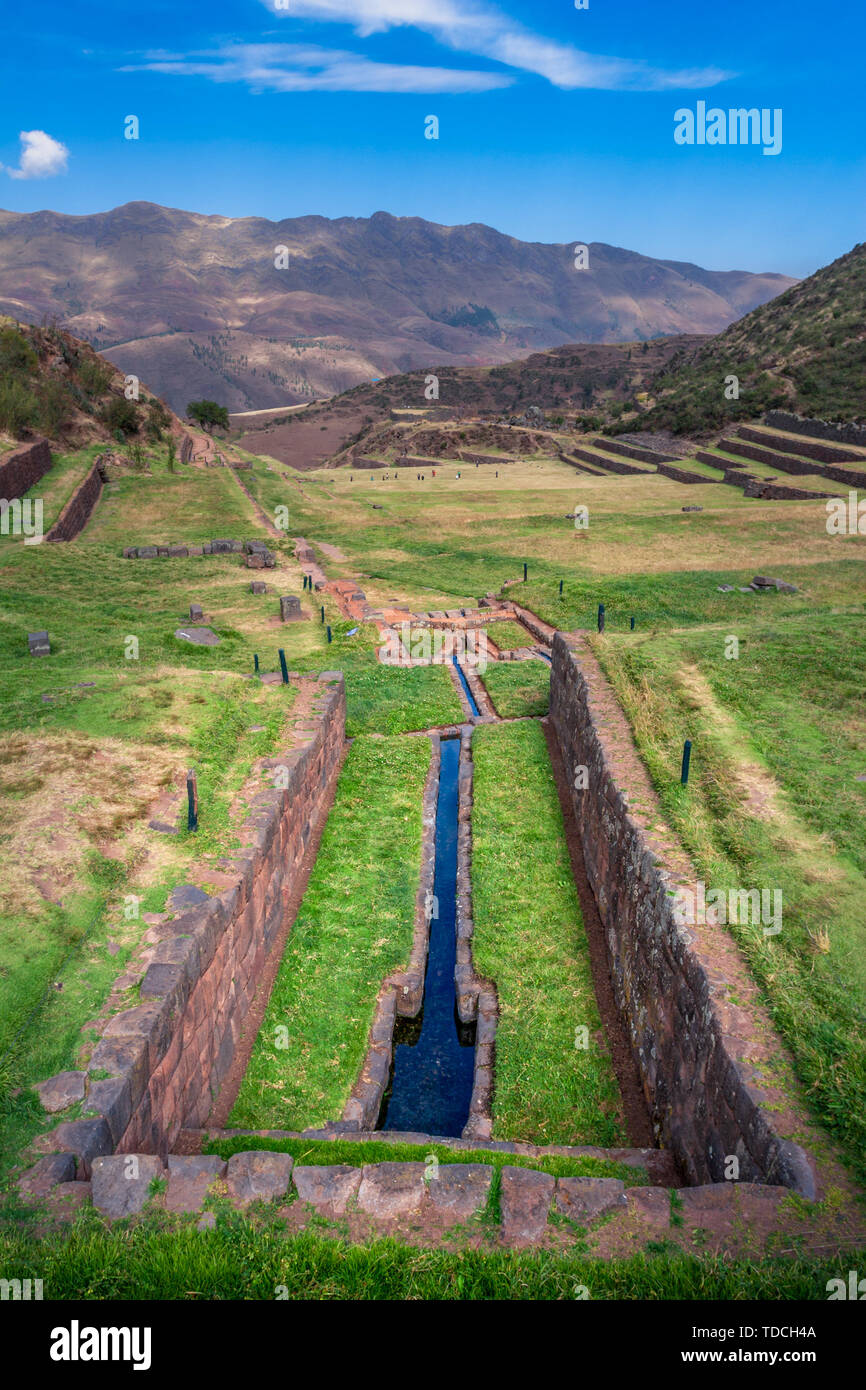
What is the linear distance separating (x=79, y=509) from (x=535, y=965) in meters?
31.0

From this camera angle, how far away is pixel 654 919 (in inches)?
334

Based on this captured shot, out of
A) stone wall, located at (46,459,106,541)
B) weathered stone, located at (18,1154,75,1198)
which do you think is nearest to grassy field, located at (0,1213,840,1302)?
weathered stone, located at (18,1154,75,1198)

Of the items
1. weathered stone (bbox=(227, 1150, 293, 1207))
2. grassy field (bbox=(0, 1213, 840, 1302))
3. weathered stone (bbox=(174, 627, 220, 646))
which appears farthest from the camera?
weathered stone (bbox=(174, 627, 220, 646))

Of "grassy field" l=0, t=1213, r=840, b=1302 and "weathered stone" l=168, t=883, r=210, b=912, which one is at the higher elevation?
"weathered stone" l=168, t=883, r=210, b=912

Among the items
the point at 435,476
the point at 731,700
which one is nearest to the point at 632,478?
the point at 435,476

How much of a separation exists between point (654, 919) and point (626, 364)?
14126 centimetres

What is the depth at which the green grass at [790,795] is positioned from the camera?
20.7 feet

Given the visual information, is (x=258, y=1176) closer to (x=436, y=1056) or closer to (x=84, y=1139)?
(x=84, y=1139)

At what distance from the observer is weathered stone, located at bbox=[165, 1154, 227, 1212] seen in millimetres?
5281

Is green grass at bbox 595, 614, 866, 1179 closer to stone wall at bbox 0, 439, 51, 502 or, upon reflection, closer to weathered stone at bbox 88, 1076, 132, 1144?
weathered stone at bbox 88, 1076, 132, 1144

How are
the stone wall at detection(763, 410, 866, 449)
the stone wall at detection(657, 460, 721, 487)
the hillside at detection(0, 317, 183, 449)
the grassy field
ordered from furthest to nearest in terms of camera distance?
the stone wall at detection(657, 460, 721, 487), the stone wall at detection(763, 410, 866, 449), the hillside at detection(0, 317, 183, 449), the grassy field

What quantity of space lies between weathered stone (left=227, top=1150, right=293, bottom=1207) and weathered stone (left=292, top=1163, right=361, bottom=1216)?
10 centimetres

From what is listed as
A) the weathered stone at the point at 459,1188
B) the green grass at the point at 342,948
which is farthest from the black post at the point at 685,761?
the weathered stone at the point at 459,1188

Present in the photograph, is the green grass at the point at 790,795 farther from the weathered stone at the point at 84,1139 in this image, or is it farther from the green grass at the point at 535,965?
the weathered stone at the point at 84,1139
